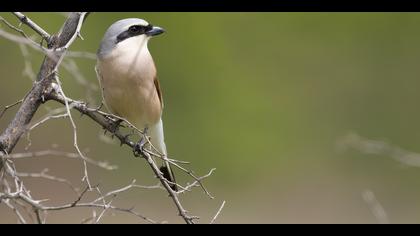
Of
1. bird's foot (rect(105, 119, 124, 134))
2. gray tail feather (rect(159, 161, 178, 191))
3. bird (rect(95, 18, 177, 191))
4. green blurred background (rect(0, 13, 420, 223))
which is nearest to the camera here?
bird's foot (rect(105, 119, 124, 134))

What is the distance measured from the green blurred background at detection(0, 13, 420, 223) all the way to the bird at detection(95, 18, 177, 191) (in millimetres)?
3555

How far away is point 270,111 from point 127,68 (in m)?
4.79

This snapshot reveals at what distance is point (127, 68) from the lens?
3.53 metres

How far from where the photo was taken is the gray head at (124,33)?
3.53 metres

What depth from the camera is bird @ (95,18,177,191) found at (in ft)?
11.5

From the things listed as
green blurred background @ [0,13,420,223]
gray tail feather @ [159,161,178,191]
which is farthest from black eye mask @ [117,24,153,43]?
green blurred background @ [0,13,420,223]

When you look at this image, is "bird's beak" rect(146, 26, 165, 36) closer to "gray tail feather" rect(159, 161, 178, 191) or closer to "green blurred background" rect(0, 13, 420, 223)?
"gray tail feather" rect(159, 161, 178, 191)

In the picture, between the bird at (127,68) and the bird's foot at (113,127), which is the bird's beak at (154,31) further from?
the bird's foot at (113,127)

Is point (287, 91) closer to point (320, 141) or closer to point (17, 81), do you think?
point (320, 141)

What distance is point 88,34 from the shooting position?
310 inches

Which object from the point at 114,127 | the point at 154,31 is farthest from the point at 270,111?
the point at 114,127

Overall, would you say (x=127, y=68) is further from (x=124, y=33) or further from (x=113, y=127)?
(x=113, y=127)

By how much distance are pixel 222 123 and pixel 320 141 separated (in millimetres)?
1035

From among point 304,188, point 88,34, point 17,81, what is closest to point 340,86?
point 304,188
